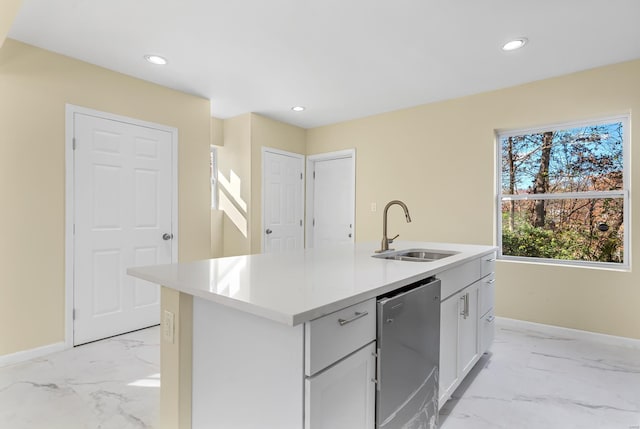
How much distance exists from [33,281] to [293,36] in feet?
8.96

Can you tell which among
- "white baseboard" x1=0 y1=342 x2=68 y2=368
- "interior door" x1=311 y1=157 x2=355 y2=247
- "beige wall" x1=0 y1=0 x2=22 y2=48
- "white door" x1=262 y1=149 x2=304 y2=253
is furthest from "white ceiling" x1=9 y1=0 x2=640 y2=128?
"white baseboard" x1=0 y1=342 x2=68 y2=368

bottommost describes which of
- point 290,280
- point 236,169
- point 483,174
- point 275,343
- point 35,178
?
point 275,343

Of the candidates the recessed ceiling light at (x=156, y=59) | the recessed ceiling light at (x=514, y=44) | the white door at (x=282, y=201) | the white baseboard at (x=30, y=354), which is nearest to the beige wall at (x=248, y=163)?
the white door at (x=282, y=201)

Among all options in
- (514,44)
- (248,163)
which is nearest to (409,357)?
(514,44)

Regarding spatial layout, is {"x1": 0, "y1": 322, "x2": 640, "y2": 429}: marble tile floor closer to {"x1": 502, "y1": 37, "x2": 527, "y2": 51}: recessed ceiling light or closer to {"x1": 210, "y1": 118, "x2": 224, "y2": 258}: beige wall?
{"x1": 210, "y1": 118, "x2": 224, "y2": 258}: beige wall

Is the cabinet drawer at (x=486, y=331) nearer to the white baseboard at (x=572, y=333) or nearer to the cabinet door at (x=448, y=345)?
the cabinet door at (x=448, y=345)

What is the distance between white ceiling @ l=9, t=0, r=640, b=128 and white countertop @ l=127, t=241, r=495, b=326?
1.60 metres

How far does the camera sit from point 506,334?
3152 millimetres

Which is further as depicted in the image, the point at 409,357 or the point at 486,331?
the point at 486,331

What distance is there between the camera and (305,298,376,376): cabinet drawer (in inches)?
37.1

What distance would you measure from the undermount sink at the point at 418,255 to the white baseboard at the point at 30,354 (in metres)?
2.70

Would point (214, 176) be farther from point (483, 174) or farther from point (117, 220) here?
point (483, 174)

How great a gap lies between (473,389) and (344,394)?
1514 mm

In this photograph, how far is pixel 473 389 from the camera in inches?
83.8
